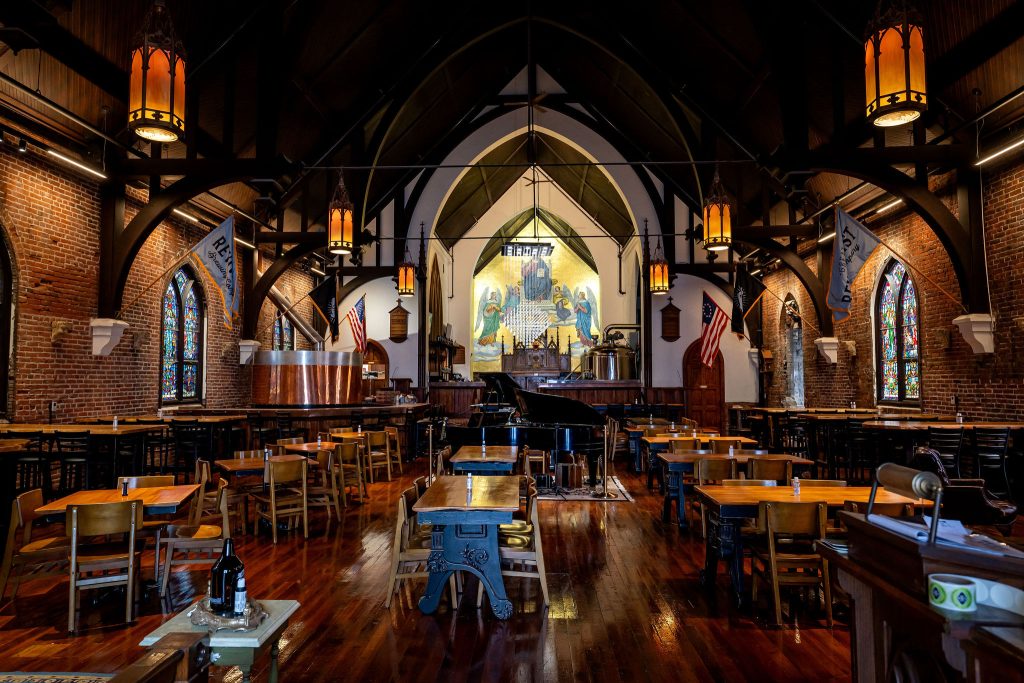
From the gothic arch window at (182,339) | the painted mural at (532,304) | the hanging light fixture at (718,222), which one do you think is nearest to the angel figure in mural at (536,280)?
the painted mural at (532,304)

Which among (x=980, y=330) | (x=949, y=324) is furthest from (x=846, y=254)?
(x=949, y=324)

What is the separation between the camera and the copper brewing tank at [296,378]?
11117 millimetres

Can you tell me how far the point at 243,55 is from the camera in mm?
9266

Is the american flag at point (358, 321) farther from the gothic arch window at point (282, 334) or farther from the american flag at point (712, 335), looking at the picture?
the american flag at point (712, 335)

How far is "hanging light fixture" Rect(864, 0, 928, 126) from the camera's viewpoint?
15.6 ft

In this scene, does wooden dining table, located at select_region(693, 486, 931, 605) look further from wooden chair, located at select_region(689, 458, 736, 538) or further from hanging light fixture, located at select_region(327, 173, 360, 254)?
hanging light fixture, located at select_region(327, 173, 360, 254)

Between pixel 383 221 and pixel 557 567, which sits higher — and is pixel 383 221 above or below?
above

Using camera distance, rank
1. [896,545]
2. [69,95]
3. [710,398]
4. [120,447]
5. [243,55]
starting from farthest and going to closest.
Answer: [710,398]
[243,55]
[69,95]
[120,447]
[896,545]

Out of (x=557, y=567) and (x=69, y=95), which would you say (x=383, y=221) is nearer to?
(x=69, y=95)

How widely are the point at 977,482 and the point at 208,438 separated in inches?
340

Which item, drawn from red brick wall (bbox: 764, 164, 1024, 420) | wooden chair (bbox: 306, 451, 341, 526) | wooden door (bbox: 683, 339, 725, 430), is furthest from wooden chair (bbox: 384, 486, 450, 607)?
wooden door (bbox: 683, 339, 725, 430)

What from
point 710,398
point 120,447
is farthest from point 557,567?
point 710,398

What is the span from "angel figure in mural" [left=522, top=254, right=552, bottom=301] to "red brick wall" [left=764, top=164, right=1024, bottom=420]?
12642mm

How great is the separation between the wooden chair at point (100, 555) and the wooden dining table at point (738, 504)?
3.66 metres
